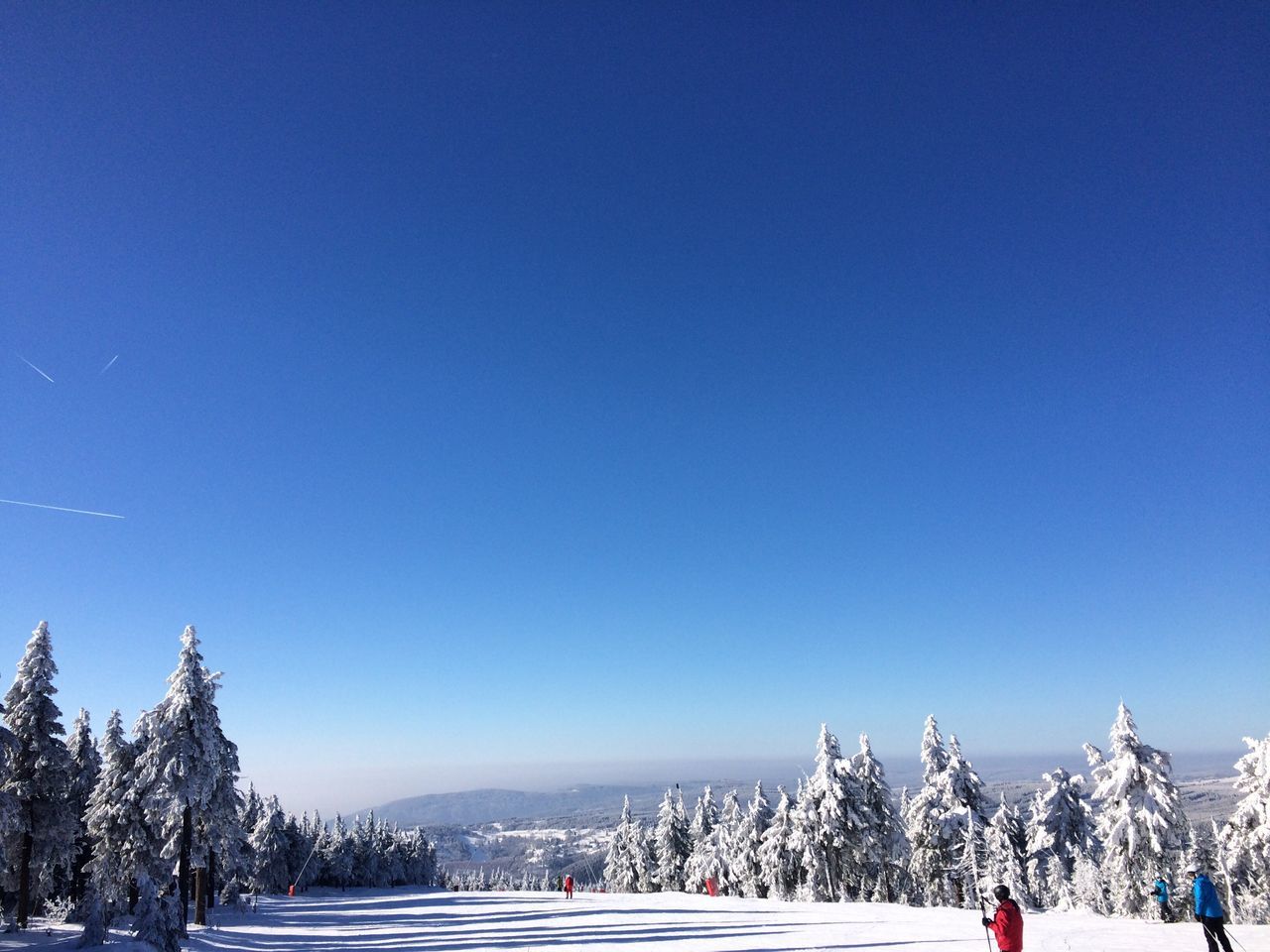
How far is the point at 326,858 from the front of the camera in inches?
3516

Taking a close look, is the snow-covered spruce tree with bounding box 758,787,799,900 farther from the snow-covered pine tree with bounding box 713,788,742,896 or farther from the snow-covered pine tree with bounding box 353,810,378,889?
the snow-covered pine tree with bounding box 353,810,378,889

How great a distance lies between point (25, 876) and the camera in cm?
3133

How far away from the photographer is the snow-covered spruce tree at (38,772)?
32.4 m

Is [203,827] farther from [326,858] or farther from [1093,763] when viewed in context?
[326,858]

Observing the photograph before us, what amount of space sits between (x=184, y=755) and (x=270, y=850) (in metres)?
55.4

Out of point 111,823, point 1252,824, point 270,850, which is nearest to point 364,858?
point 270,850

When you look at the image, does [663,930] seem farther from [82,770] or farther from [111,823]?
[82,770]

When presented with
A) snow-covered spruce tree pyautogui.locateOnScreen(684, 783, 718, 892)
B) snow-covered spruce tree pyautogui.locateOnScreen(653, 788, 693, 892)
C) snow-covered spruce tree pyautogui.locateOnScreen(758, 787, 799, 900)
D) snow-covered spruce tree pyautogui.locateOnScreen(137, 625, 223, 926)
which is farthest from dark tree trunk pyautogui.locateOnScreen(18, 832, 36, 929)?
snow-covered spruce tree pyautogui.locateOnScreen(653, 788, 693, 892)

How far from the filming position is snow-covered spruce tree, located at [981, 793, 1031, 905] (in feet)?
134

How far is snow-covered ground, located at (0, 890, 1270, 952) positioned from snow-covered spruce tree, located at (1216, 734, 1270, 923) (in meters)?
14.4

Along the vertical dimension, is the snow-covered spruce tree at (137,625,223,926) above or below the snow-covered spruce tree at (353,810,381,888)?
above

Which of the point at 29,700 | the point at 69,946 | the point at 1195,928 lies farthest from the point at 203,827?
the point at 1195,928

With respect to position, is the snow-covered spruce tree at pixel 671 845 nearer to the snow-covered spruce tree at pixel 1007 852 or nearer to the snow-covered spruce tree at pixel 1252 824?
the snow-covered spruce tree at pixel 1007 852

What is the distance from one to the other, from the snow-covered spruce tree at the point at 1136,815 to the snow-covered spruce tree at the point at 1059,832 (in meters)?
9.85
